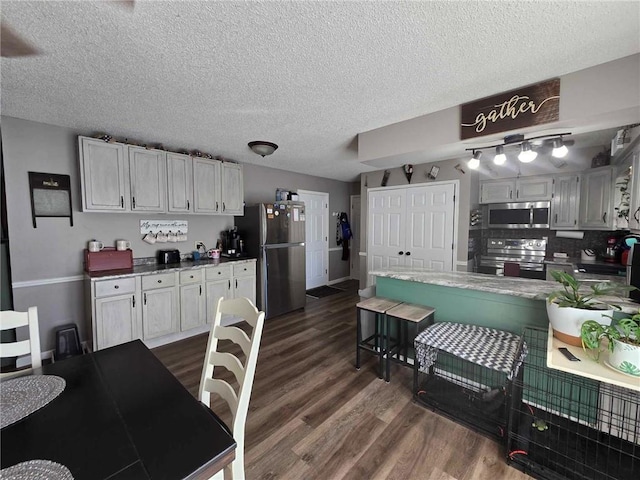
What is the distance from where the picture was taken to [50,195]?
2.73 m

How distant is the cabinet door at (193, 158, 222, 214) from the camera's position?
11.5 ft

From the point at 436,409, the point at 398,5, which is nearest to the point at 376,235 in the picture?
the point at 436,409

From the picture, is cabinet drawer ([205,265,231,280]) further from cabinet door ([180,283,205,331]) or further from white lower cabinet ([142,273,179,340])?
white lower cabinet ([142,273,179,340])

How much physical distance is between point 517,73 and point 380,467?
2.68m

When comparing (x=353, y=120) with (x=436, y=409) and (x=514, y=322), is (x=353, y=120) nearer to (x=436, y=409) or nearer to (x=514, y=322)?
(x=514, y=322)

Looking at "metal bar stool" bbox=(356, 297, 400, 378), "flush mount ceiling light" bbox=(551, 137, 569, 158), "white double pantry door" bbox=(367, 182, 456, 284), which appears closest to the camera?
"flush mount ceiling light" bbox=(551, 137, 569, 158)

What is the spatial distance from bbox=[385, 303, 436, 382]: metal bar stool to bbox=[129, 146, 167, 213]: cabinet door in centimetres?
295

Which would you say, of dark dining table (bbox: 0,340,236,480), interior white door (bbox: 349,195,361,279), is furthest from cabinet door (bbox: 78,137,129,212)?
interior white door (bbox: 349,195,361,279)

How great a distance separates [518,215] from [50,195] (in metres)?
6.03

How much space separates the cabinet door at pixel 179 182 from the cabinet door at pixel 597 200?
17.3 feet

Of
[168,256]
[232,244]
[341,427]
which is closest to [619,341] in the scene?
[341,427]

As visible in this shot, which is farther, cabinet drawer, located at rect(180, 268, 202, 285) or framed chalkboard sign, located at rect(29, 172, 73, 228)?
cabinet drawer, located at rect(180, 268, 202, 285)

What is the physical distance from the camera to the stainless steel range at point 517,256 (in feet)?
12.9

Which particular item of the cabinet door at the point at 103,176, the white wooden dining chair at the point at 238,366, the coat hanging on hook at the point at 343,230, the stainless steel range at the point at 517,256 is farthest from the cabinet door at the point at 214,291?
the stainless steel range at the point at 517,256
